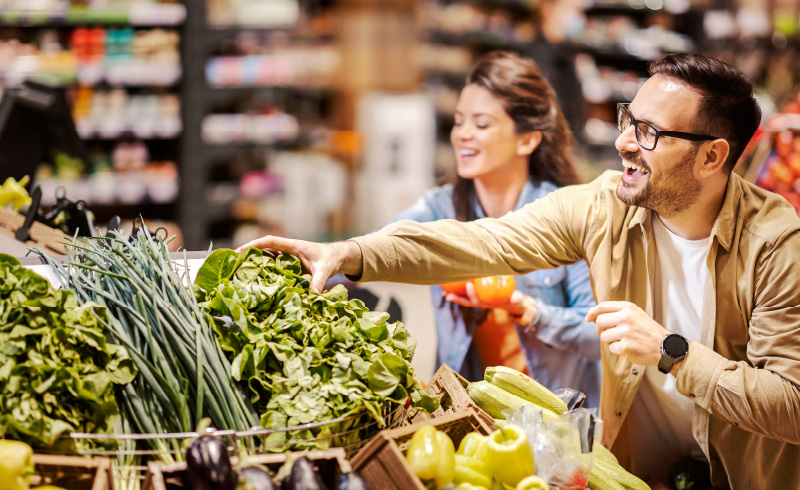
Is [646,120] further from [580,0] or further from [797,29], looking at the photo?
[797,29]

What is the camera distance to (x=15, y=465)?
4.03 feet

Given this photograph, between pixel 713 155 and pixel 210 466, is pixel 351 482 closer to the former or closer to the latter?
pixel 210 466

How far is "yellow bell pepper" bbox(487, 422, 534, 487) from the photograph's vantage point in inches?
54.7

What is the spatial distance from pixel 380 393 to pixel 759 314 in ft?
3.09

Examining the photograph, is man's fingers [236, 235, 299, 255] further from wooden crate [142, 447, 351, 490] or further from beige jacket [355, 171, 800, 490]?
wooden crate [142, 447, 351, 490]

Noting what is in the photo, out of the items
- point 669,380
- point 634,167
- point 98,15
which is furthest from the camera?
point 98,15

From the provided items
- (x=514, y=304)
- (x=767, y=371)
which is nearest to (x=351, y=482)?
(x=767, y=371)

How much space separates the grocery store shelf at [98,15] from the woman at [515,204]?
3914mm

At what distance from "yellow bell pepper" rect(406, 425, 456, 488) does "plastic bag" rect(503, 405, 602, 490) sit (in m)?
0.20

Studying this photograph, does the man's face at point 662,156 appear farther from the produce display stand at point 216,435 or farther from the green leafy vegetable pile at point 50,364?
the green leafy vegetable pile at point 50,364

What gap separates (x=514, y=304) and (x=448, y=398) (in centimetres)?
82

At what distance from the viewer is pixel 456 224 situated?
2164 mm

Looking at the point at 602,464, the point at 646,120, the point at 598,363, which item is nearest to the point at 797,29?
the point at 598,363

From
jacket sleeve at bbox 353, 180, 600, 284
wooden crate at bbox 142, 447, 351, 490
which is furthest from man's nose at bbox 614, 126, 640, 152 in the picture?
wooden crate at bbox 142, 447, 351, 490
